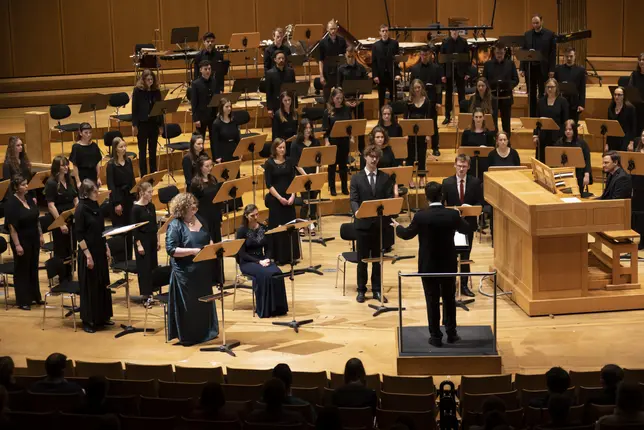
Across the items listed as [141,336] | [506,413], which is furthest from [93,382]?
[141,336]

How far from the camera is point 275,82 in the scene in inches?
564

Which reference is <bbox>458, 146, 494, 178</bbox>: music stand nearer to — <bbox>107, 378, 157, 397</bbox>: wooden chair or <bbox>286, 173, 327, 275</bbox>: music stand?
<bbox>286, 173, 327, 275</bbox>: music stand

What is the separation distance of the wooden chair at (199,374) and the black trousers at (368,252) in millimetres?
3049

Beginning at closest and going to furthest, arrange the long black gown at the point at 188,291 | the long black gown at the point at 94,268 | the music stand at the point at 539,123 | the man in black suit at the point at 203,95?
the long black gown at the point at 188,291
the long black gown at the point at 94,268
the music stand at the point at 539,123
the man in black suit at the point at 203,95

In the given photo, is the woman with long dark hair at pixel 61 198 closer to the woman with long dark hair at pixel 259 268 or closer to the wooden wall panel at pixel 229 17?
the woman with long dark hair at pixel 259 268

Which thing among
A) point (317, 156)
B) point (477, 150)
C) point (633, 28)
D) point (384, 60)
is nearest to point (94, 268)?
point (317, 156)

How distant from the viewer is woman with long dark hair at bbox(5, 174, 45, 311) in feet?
32.4

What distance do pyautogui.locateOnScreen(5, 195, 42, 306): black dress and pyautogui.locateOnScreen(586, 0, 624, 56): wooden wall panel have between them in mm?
12558

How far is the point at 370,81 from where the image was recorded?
13.7m

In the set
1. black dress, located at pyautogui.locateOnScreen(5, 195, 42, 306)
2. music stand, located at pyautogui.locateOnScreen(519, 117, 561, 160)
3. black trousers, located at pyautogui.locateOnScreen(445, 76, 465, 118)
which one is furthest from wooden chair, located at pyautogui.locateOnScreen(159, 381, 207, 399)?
black trousers, located at pyautogui.locateOnScreen(445, 76, 465, 118)

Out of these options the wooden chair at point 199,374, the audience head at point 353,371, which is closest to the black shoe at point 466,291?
the wooden chair at point 199,374

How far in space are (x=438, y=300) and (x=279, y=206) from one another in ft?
11.1

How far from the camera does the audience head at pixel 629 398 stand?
215 inches

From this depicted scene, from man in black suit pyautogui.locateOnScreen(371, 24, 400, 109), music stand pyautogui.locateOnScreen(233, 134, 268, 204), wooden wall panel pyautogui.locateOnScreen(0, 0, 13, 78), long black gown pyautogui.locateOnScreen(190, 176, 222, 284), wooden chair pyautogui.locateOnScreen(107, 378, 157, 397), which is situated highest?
wooden wall panel pyautogui.locateOnScreen(0, 0, 13, 78)
